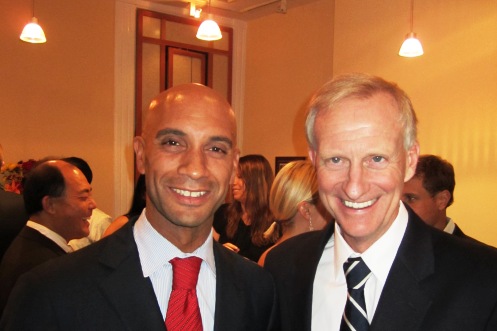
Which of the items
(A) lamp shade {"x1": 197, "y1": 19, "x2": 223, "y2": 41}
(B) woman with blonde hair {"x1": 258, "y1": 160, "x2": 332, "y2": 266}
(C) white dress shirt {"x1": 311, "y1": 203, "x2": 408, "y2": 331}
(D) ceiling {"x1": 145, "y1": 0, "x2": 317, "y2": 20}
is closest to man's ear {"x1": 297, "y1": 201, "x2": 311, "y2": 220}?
(B) woman with blonde hair {"x1": 258, "y1": 160, "x2": 332, "y2": 266}

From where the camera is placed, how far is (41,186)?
9.26 ft

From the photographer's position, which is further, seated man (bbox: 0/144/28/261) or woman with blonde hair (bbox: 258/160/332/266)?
seated man (bbox: 0/144/28/261)

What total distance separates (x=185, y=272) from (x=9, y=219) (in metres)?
2.21

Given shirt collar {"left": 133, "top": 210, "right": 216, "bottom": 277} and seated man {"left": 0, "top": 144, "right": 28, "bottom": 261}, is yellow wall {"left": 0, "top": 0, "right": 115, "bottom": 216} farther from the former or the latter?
shirt collar {"left": 133, "top": 210, "right": 216, "bottom": 277}

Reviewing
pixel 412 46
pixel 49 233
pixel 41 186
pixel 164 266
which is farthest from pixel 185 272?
pixel 412 46

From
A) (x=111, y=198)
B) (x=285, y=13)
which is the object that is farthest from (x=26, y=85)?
(x=285, y=13)

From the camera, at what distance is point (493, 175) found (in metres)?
4.70

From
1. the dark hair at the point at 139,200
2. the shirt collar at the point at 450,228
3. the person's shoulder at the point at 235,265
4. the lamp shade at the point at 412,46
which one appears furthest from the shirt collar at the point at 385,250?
the lamp shade at the point at 412,46

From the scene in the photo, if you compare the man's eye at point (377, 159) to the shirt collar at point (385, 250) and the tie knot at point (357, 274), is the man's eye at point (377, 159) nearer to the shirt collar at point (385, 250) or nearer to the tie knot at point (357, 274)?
the shirt collar at point (385, 250)

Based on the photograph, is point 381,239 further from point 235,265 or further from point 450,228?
point 450,228

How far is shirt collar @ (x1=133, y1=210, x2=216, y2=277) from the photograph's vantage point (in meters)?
1.55

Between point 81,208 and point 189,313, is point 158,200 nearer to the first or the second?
point 189,313

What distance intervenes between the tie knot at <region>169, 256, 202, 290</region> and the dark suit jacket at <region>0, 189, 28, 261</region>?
7.13 ft

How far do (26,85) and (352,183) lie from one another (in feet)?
19.2
